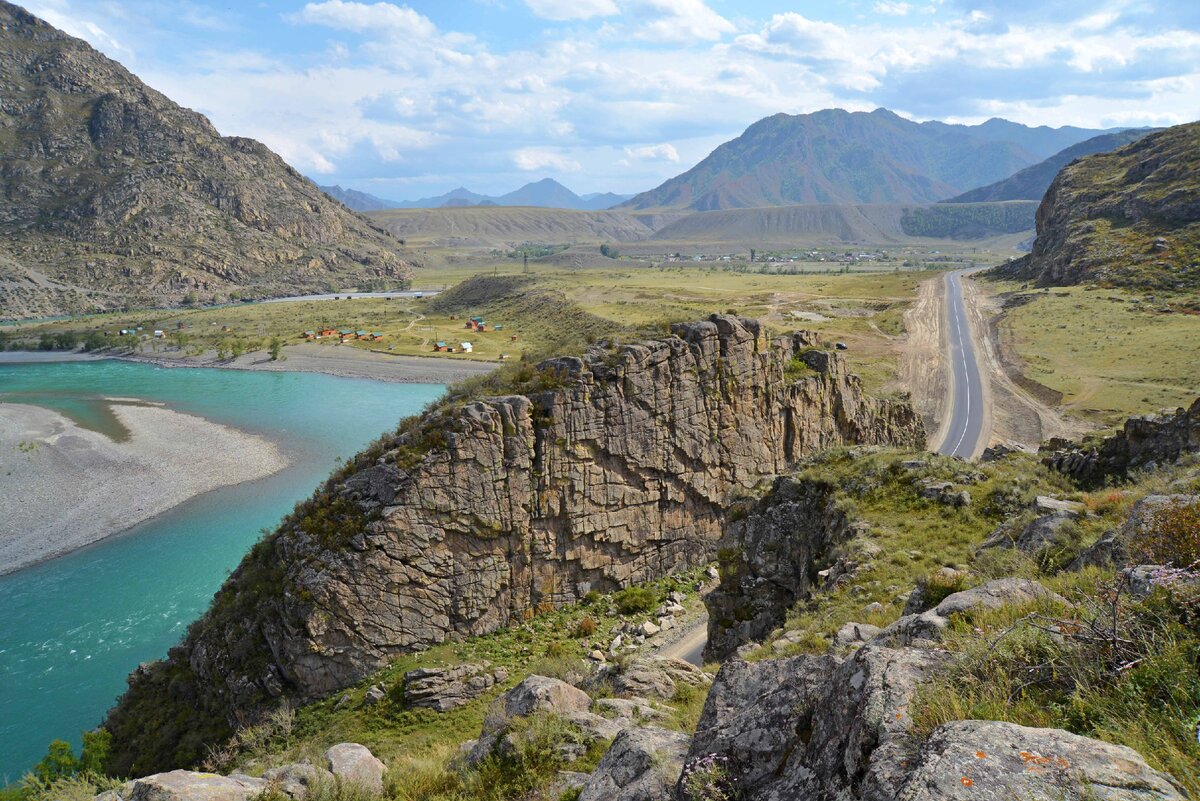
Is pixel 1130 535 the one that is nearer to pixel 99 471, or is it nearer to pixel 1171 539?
pixel 1171 539

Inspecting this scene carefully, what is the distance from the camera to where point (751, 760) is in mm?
6742

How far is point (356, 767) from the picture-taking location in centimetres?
1260

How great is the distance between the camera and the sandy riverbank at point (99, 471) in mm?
42719

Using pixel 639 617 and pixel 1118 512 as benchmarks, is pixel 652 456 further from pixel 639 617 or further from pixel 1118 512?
pixel 1118 512

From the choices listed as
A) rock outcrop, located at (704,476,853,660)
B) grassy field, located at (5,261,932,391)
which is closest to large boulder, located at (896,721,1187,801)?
rock outcrop, located at (704,476,853,660)

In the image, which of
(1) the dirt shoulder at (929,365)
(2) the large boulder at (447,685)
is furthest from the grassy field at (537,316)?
(2) the large boulder at (447,685)

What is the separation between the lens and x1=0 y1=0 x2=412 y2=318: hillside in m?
153

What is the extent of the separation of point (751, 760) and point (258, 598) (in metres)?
22.1

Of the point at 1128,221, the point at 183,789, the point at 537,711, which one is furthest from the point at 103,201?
the point at 1128,221

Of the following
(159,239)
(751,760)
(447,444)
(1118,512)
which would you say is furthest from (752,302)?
(159,239)

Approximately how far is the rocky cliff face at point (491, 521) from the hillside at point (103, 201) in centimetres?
15813

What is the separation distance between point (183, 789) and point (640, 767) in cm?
732

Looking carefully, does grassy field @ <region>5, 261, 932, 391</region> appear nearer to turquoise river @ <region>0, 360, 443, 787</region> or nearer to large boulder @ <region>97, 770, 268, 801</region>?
turquoise river @ <region>0, 360, 443, 787</region>

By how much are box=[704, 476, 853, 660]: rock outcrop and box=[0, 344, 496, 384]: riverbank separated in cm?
6976
